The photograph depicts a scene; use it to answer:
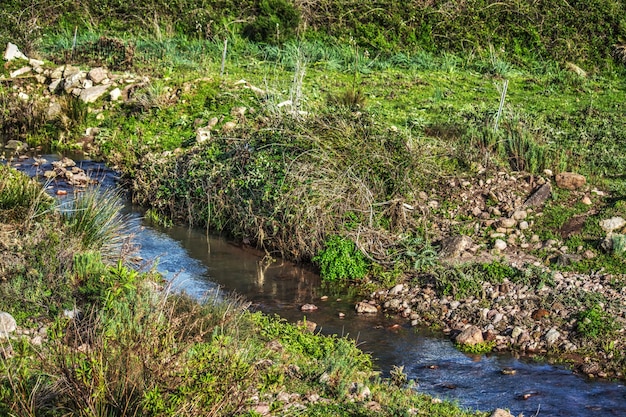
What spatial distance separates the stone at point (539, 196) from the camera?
34.1 ft

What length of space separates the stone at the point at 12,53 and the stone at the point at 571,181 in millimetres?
9899

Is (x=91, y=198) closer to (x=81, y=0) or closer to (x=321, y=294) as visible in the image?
(x=321, y=294)

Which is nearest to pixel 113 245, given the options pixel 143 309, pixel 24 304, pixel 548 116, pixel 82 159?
pixel 24 304

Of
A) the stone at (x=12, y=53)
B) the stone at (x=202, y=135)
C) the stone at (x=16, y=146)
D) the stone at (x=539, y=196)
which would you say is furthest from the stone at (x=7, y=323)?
the stone at (x=12, y=53)

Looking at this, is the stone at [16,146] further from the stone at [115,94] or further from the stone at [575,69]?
the stone at [575,69]

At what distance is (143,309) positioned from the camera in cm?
587

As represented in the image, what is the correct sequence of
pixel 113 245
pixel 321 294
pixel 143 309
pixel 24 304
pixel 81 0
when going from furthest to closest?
pixel 81 0
pixel 321 294
pixel 113 245
pixel 24 304
pixel 143 309

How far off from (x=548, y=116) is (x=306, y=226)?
5624mm

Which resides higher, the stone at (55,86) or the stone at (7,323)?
the stone at (7,323)

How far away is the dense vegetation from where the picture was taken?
540 cm

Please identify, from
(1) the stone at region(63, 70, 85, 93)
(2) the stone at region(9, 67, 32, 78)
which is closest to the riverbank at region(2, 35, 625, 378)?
(1) the stone at region(63, 70, 85, 93)

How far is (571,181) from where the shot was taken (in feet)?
35.3

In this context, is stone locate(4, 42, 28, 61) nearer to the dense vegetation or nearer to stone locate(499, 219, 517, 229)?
the dense vegetation

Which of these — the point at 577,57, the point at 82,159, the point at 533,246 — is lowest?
the point at 82,159
